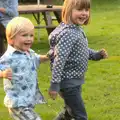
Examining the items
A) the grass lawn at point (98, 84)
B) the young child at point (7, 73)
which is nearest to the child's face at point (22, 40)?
the young child at point (7, 73)

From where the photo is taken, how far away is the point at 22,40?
4422 mm

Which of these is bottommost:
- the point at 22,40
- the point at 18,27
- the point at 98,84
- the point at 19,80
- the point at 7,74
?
the point at 98,84

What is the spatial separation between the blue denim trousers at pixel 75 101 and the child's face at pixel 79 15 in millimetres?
634

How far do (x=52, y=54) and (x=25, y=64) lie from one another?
0.47 metres

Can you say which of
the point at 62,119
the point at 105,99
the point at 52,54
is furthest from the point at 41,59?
the point at 105,99

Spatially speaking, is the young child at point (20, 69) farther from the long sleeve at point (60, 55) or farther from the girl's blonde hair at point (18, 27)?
the long sleeve at point (60, 55)

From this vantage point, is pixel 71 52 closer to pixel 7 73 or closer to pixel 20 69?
pixel 20 69

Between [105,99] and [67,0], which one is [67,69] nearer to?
[67,0]

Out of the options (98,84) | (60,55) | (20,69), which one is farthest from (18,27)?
(98,84)

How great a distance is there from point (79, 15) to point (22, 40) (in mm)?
720

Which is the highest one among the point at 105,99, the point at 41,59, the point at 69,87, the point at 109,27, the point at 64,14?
the point at 64,14

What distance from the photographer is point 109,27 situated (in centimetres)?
1537

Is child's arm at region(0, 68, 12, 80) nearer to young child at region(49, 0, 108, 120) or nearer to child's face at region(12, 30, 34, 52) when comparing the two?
child's face at region(12, 30, 34, 52)

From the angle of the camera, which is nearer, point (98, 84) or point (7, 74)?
point (7, 74)
